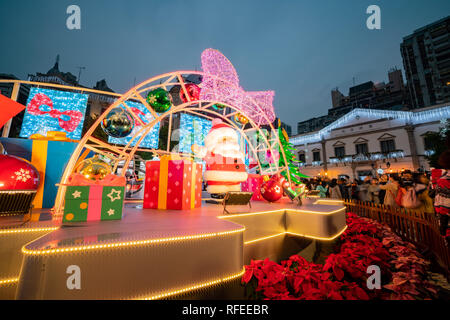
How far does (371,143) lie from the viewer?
24.2m

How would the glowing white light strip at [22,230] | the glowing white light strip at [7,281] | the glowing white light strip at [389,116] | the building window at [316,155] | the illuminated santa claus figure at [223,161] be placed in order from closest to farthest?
the glowing white light strip at [7,281], the glowing white light strip at [22,230], the illuminated santa claus figure at [223,161], the glowing white light strip at [389,116], the building window at [316,155]

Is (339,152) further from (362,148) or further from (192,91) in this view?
(192,91)

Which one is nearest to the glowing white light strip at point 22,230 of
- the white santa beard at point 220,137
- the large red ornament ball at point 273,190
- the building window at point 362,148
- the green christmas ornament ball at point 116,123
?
the green christmas ornament ball at point 116,123

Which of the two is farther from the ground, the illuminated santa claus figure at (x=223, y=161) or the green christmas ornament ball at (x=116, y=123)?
the green christmas ornament ball at (x=116, y=123)

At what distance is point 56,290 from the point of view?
1.55 metres

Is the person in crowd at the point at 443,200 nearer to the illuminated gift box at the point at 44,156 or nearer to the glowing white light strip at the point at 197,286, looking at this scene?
the glowing white light strip at the point at 197,286

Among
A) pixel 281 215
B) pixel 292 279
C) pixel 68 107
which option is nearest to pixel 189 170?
pixel 281 215

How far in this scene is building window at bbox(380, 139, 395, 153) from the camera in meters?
22.8

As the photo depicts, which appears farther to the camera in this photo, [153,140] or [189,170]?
[153,140]

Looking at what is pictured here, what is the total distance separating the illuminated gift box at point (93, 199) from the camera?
298 centimetres

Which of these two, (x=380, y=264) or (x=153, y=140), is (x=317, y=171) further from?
(x=380, y=264)

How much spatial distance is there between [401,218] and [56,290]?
673cm

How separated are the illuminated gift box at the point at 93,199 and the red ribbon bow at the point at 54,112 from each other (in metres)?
6.91

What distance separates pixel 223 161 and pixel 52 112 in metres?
7.99
